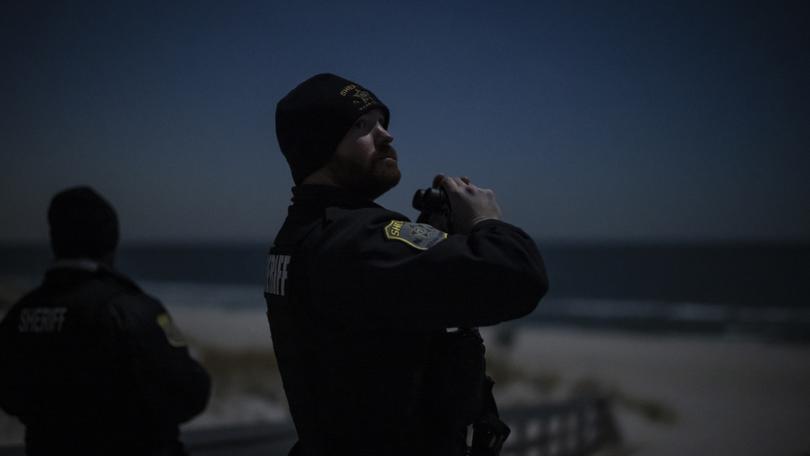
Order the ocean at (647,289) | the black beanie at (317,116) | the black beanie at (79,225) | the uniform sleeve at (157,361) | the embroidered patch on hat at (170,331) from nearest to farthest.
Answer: the black beanie at (317,116), the uniform sleeve at (157,361), the embroidered patch on hat at (170,331), the black beanie at (79,225), the ocean at (647,289)

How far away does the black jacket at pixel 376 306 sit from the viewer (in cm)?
124

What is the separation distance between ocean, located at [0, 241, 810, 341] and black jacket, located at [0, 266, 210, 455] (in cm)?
2490

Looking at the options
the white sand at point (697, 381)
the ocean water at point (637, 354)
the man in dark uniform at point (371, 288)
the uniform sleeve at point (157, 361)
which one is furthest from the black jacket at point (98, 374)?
the white sand at point (697, 381)

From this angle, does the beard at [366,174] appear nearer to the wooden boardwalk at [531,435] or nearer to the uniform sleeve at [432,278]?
the uniform sleeve at [432,278]

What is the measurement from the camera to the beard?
1.57 m

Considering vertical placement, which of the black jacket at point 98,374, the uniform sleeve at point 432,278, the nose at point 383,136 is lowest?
the black jacket at point 98,374

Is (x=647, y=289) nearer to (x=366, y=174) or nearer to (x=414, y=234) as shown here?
(x=366, y=174)

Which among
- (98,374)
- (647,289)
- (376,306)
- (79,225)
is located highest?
(376,306)

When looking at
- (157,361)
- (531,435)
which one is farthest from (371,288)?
(531,435)

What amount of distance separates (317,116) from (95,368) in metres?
1.31

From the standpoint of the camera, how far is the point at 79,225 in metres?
2.39

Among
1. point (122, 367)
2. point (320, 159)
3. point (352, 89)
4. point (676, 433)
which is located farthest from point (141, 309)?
point (676, 433)

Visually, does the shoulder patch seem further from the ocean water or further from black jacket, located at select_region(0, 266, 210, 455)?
the ocean water

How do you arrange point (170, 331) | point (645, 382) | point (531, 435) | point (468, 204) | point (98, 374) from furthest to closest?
point (645, 382) → point (531, 435) → point (170, 331) → point (98, 374) → point (468, 204)
